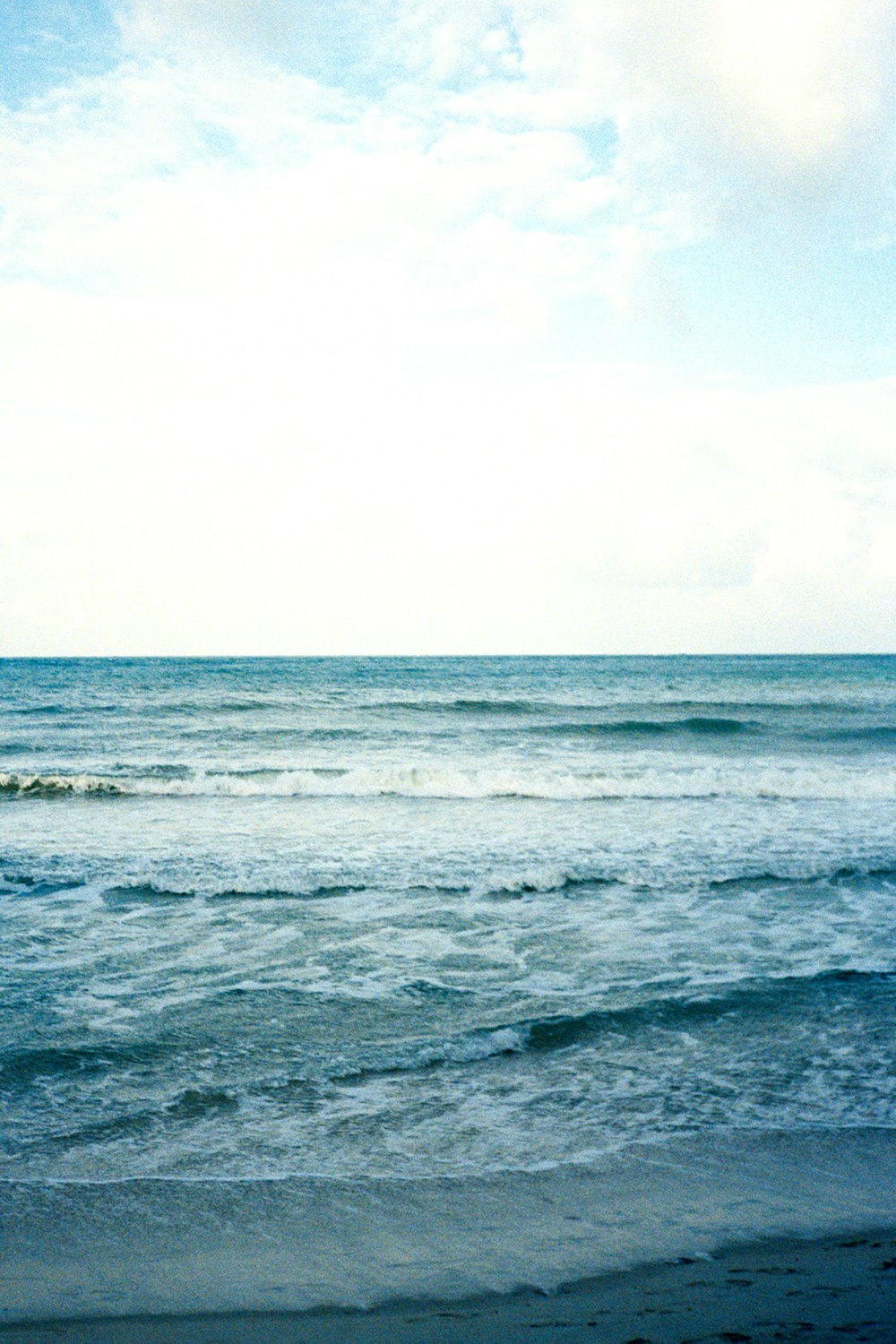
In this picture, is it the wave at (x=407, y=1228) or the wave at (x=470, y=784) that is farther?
the wave at (x=470, y=784)

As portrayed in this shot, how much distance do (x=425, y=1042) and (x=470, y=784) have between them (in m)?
13.2

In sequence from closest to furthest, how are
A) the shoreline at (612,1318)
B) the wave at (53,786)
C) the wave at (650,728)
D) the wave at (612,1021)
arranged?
the shoreline at (612,1318) → the wave at (612,1021) → the wave at (53,786) → the wave at (650,728)

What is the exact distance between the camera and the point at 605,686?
53469 millimetres

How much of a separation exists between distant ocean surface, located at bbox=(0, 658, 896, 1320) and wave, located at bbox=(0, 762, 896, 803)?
4.60ft

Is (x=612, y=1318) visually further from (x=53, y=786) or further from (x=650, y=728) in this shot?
(x=650, y=728)

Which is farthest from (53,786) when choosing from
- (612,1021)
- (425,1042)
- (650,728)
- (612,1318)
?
(650,728)

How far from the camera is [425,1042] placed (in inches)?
249

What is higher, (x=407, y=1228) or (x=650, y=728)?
(x=650, y=728)

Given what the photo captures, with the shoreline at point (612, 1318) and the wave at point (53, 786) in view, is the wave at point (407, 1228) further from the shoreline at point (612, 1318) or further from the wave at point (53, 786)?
the wave at point (53, 786)

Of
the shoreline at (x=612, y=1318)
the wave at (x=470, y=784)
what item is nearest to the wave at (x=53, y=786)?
the wave at (x=470, y=784)

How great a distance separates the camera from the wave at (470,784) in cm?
1839

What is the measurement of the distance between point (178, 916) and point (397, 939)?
261 cm

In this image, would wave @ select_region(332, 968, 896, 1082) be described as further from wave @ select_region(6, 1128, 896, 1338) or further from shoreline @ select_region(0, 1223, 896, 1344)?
shoreline @ select_region(0, 1223, 896, 1344)

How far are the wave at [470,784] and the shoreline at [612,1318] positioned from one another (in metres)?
14.2
